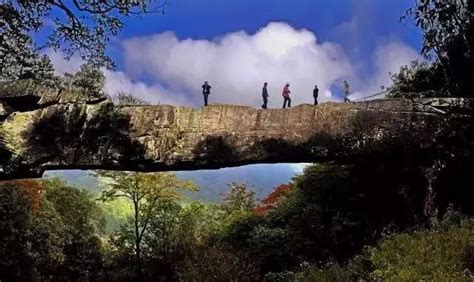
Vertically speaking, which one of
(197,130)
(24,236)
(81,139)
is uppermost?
(197,130)

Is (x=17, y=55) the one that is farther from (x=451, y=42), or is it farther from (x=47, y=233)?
(x=451, y=42)

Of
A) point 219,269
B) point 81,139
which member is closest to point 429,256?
point 219,269

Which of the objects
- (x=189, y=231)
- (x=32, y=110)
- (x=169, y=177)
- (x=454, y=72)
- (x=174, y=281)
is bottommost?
(x=174, y=281)

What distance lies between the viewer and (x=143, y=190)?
2267 centimetres

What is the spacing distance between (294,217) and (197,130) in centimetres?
602

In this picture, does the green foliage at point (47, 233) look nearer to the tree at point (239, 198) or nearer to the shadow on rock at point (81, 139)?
the shadow on rock at point (81, 139)

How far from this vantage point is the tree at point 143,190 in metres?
22.4

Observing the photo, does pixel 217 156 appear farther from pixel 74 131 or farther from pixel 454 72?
pixel 454 72

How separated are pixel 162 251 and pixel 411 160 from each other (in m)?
11.9

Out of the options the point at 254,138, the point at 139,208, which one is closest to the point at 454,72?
the point at 254,138

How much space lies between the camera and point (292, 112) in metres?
12.9

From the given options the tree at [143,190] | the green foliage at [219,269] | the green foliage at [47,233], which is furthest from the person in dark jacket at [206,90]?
the tree at [143,190]

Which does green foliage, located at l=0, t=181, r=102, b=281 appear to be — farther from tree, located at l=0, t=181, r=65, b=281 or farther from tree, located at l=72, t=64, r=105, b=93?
tree, located at l=72, t=64, r=105, b=93

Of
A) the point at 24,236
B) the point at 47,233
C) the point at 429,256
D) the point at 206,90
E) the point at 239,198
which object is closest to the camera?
the point at 429,256
